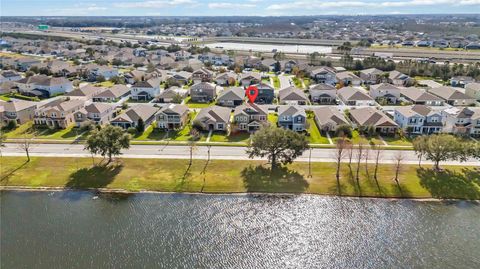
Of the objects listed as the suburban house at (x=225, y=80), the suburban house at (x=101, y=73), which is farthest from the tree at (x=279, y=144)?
the suburban house at (x=101, y=73)

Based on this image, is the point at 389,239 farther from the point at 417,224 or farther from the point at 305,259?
the point at 305,259

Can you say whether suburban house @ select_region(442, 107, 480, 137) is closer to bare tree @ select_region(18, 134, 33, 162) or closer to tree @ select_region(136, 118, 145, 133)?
tree @ select_region(136, 118, 145, 133)

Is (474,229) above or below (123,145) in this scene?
below

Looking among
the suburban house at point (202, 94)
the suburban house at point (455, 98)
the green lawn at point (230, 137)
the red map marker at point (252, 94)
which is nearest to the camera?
the green lawn at point (230, 137)

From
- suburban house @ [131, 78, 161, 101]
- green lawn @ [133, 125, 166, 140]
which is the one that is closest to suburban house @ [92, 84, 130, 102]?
suburban house @ [131, 78, 161, 101]

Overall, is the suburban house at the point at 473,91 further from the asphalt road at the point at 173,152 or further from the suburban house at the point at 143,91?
the suburban house at the point at 143,91

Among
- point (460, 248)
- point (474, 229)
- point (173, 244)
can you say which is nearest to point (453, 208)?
point (474, 229)

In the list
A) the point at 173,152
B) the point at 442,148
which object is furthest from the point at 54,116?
the point at 442,148
